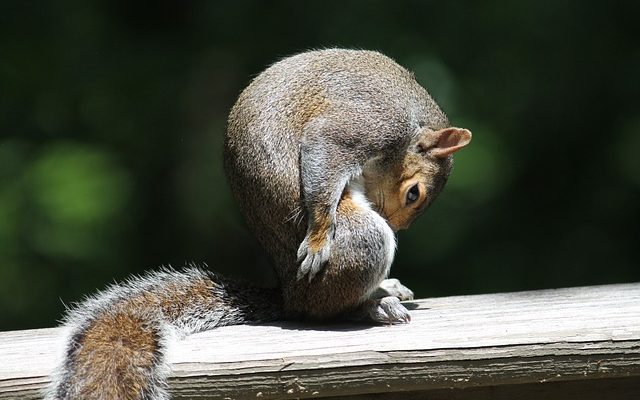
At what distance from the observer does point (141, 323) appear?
2.05m

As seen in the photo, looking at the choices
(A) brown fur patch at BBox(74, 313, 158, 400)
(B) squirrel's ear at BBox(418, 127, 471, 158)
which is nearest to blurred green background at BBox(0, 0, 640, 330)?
(B) squirrel's ear at BBox(418, 127, 471, 158)

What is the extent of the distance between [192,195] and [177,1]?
898mm

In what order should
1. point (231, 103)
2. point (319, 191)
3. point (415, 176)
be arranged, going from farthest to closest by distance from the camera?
1. point (231, 103)
2. point (415, 176)
3. point (319, 191)

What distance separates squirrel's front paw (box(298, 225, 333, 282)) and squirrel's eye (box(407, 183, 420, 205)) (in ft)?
1.26

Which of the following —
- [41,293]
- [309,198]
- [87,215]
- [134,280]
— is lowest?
[41,293]

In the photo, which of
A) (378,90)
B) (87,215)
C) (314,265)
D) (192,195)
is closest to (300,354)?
(314,265)

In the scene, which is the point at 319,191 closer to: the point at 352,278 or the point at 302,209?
the point at 302,209

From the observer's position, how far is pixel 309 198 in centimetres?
218

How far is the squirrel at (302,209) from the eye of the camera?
7.13ft

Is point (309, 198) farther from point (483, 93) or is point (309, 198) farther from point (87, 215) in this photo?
point (483, 93)

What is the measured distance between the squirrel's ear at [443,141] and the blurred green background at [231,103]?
6.07ft

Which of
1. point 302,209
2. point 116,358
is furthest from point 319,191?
point 116,358

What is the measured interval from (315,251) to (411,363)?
0.39 m

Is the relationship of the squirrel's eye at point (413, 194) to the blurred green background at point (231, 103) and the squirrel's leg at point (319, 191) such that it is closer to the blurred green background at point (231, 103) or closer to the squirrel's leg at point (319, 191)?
the squirrel's leg at point (319, 191)
